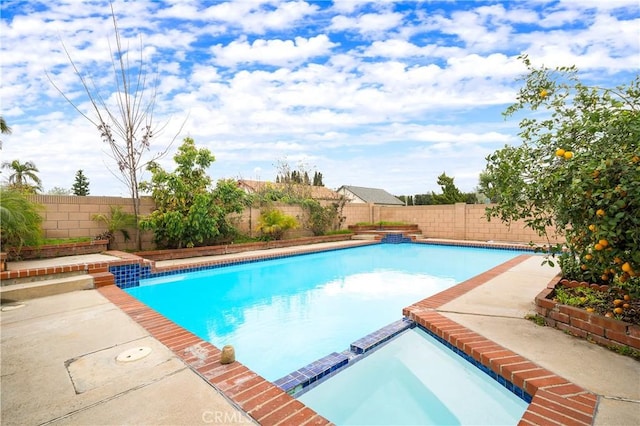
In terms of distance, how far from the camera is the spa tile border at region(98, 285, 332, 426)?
5.60ft

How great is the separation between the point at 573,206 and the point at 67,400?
12.2 feet

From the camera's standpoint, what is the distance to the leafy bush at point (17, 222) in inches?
196

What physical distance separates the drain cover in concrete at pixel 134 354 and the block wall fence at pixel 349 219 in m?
3.70

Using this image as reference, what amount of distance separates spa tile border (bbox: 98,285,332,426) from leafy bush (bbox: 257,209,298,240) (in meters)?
7.70

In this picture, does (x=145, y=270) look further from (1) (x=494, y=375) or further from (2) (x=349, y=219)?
(2) (x=349, y=219)

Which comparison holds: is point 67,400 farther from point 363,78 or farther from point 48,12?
point 363,78

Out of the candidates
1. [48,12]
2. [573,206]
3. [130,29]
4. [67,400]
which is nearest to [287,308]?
[67,400]

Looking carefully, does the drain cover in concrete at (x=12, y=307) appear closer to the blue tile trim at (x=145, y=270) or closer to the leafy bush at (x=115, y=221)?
the blue tile trim at (x=145, y=270)

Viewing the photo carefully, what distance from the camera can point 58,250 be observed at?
21.1ft

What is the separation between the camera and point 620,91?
2.72 metres

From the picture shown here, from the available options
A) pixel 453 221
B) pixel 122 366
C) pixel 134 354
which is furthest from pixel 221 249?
pixel 453 221

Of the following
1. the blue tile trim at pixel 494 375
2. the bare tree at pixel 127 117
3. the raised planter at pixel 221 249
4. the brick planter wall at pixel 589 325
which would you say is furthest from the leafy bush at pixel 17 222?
the brick planter wall at pixel 589 325

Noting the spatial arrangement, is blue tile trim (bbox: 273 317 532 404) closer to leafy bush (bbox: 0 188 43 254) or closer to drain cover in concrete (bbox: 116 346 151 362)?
drain cover in concrete (bbox: 116 346 151 362)

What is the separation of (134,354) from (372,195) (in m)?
34.6
